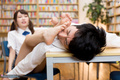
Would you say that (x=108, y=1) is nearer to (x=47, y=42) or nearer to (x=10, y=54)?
(x=10, y=54)

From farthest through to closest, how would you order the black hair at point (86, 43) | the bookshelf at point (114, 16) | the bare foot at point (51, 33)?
the bookshelf at point (114, 16) → the bare foot at point (51, 33) → the black hair at point (86, 43)

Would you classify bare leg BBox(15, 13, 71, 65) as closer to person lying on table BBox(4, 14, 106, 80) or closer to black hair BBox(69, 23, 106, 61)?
person lying on table BBox(4, 14, 106, 80)

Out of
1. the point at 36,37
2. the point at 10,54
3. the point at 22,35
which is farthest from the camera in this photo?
the point at 22,35

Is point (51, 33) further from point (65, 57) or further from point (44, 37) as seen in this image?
point (65, 57)

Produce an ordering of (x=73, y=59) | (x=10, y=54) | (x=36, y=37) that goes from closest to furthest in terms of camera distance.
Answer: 1. (x=73, y=59)
2. (x=36, y=37)
3. (x=10, y=54)

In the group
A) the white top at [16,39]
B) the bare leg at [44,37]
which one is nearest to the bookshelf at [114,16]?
the white top at [16,39]

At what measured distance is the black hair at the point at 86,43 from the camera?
0.72m

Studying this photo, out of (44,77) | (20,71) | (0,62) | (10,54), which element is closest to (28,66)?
(20,71)

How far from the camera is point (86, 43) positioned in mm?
726

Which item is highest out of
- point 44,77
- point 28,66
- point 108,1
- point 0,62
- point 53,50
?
point 108,1

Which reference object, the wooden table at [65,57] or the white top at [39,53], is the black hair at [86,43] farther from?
the white top at [39,53]

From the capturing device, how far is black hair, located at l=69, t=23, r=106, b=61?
723 millimetres

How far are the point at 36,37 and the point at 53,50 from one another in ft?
0.52

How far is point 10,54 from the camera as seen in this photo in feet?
5.34
